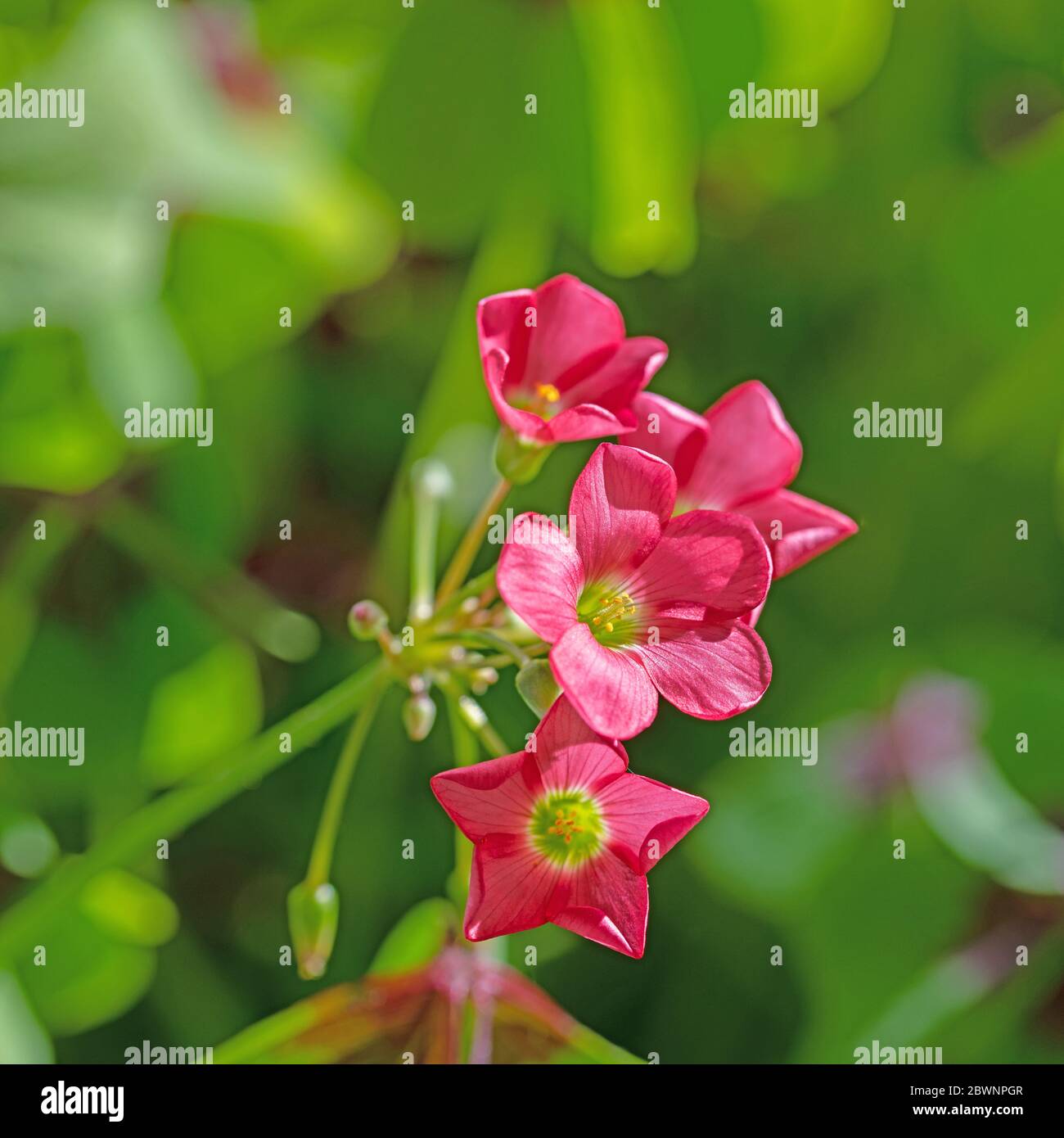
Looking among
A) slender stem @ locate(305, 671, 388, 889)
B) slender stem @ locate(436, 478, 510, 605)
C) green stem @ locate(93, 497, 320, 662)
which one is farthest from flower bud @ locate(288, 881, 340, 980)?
green stem @ locate(93, 497, 320, 662)

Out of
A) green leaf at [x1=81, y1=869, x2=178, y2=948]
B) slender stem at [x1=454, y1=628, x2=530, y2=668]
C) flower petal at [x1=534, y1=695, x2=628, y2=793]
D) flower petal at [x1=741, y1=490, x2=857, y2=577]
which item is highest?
flower petal at [x1=741, y1=490, x2=857, y2=577]

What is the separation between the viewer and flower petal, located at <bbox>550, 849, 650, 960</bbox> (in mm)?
711

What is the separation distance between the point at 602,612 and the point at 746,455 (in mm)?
187

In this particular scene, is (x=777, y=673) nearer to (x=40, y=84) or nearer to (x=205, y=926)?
(x=205, y=926)

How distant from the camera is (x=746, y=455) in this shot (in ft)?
2.74

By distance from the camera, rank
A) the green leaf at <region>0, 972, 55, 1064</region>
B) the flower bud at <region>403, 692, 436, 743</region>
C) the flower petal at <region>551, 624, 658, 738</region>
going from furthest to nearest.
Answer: the green leaf at <region>0, 972, 55, 1064</region> < the flower bud at <region>403, 692, 436, 743</region> < the flower petal at <region>551, 624, 658, 738</region>

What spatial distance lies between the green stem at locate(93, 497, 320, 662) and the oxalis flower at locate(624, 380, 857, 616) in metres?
0.64

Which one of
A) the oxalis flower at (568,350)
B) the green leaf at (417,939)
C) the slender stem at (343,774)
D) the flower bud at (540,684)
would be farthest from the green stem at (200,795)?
the green leaf at (417,939)

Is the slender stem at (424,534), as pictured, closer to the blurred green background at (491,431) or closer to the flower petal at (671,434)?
the flower petal at (671,434)

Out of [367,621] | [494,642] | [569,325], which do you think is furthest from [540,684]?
[569,325]

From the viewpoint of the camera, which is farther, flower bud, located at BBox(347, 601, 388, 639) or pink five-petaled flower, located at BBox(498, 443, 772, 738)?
flower bud, located at BBox(347, 601, 388, 639)

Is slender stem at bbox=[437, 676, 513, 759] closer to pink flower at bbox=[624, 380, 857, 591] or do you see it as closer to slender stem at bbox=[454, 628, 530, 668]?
slender stem at bbox=[454, 628, 530, 668]

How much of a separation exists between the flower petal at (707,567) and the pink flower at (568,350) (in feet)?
0.31
